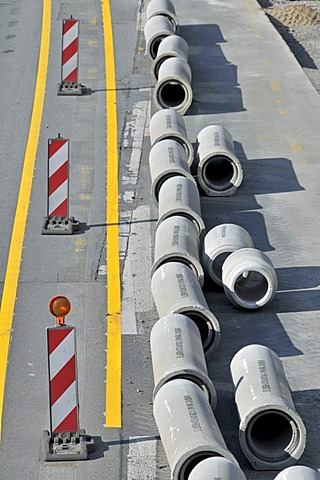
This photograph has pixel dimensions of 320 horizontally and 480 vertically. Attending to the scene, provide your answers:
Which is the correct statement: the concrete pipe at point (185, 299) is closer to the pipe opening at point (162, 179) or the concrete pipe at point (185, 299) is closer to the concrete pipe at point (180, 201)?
the concrete pipe at point (180, 201)

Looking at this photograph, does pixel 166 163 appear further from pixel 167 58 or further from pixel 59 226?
pixel 167 58

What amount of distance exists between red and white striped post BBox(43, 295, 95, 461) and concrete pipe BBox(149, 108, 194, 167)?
6010 mm

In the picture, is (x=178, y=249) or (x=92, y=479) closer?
(x=92, y=479)

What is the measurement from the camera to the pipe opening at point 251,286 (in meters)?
12.4

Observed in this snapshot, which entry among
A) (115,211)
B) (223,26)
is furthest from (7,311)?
(223,26)

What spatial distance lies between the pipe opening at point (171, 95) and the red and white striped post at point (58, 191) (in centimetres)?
421

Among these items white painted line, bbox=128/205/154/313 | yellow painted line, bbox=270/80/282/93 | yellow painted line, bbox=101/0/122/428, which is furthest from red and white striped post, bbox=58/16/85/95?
white painted line, bbox=128/205/154/313

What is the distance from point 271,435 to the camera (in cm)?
999

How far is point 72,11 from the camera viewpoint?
949 inches

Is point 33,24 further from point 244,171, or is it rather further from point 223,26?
point 244,171

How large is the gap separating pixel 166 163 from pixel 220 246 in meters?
2.28

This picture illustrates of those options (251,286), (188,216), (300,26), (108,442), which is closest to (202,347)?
(108,442)

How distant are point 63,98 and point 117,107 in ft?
3.04

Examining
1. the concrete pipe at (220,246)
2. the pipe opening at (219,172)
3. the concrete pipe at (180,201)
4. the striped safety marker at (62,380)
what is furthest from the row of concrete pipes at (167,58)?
the striped safety marker at (62,380)
